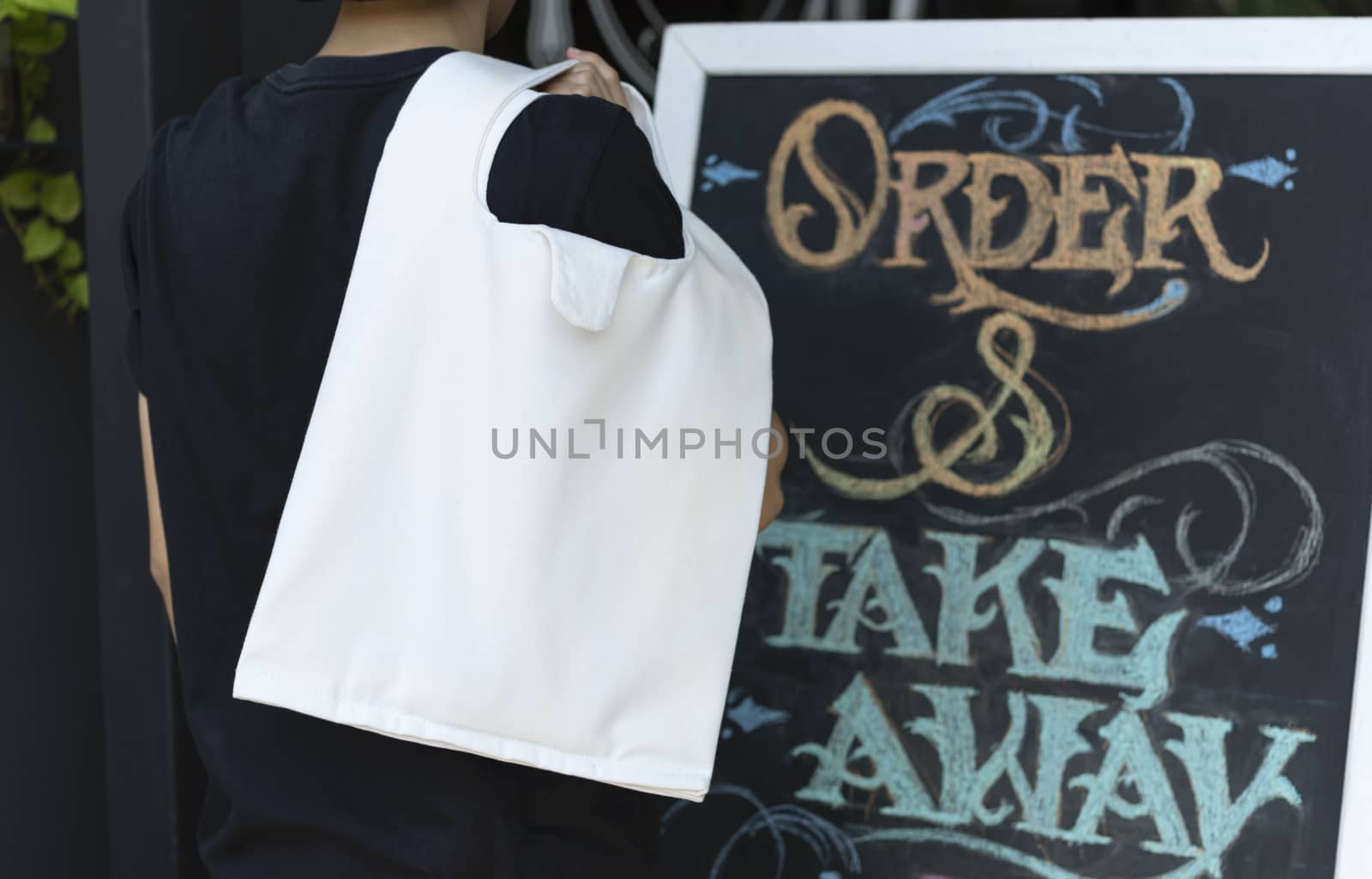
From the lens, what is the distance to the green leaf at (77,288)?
176 centimetres

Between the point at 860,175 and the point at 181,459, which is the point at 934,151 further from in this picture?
the point at 181,459

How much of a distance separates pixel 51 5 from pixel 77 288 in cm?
41

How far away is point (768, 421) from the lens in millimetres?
937

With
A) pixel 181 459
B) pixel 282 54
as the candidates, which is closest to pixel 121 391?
pixel 282 54

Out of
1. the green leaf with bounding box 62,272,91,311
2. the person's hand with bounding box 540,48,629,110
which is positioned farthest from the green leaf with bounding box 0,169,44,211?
the person's hand with bounding box 540,48,629,110

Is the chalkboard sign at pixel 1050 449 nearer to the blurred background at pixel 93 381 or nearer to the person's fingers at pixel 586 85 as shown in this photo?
the blurred background at pixel 93 381

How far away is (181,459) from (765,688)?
81 centimetres

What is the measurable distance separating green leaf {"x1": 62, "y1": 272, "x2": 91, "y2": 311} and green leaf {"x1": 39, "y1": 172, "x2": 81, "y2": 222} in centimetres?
8

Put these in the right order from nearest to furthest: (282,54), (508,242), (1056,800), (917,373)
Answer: (508,242) < (1056,800) < (917,373) < (282,54)

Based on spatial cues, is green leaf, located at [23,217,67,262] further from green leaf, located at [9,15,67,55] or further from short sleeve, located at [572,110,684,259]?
short sleeve, located at [572,110,684,259]

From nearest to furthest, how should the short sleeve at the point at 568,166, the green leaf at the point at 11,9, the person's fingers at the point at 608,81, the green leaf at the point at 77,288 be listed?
1. the short sleeve at the point at 568,166
2. the person's fingers at the point at 608,81
3. the green leaf at the point at 11,9
4. the green leaf at the point at 77,288

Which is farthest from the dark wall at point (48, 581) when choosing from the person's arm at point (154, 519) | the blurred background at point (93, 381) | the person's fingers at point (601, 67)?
the person's fingers at point (601, 67)

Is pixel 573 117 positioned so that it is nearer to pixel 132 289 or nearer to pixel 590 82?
pixel 590 82

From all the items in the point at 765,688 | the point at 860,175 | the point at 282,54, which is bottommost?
the point at 765,688
